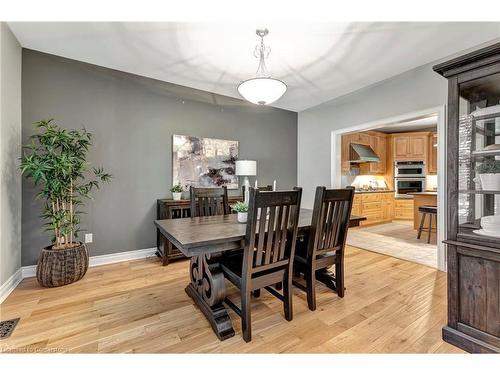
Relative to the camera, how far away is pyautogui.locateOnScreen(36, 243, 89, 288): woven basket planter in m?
2.37

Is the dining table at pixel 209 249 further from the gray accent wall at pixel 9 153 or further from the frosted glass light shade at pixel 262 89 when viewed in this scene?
the gray accent wall at pixel 9 153

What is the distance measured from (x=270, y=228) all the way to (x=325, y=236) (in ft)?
2.24

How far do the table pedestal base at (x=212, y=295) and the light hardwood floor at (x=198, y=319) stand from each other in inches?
2.8

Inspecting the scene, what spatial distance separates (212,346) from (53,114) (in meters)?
3.15

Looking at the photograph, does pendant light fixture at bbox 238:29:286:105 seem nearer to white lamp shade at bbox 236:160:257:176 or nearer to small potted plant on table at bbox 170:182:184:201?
white lamp shade at bbox 236:160:257:176

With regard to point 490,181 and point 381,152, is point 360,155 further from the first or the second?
point 490,181

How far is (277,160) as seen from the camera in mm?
4770

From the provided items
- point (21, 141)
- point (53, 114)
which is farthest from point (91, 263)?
point (53, 114)

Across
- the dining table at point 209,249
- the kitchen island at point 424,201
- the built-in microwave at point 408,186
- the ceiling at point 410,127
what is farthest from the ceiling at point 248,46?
the built-in microwave at point 408,186

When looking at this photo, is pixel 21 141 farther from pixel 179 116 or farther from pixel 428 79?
pixel 428 79

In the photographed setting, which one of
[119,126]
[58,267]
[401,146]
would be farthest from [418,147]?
[58,267]

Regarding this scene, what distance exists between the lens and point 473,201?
5.27 ft

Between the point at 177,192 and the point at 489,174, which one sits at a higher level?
the point at 489,174

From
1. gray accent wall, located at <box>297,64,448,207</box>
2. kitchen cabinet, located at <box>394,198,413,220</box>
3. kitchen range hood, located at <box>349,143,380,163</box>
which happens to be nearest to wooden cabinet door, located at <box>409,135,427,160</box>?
kitchen range hood, located at <box>349,143,380,163</box>
